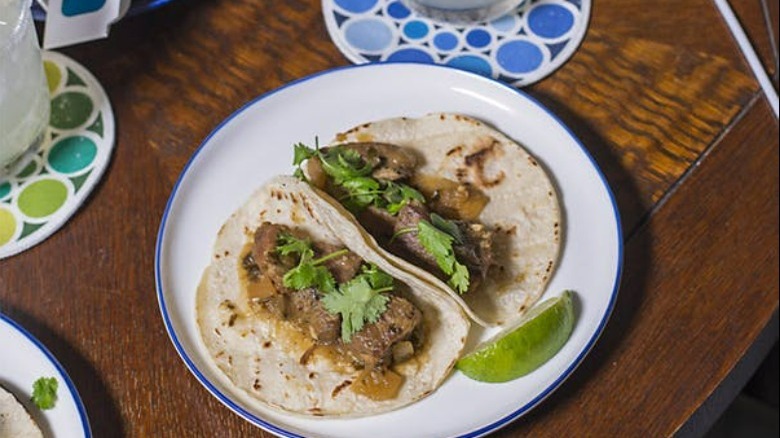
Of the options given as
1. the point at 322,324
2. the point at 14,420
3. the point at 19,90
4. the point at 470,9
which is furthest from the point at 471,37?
the point at 14,420

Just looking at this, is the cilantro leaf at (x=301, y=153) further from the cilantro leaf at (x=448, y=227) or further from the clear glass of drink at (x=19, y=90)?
the clear glass of drink at (x=19, y=90)

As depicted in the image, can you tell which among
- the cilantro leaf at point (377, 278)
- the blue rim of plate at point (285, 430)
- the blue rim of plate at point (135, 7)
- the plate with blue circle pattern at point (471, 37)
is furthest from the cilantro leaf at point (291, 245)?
the blue rim of plate at point (135, 7)

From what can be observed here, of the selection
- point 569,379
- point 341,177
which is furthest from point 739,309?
point 341,177

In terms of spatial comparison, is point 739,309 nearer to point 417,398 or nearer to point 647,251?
point 647,251

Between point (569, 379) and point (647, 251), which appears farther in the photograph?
point (647, 251)

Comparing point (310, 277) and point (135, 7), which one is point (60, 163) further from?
point (310, 277)

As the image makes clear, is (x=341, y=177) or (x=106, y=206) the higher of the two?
(x=341, y=177)

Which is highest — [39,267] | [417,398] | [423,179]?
[423,179]
